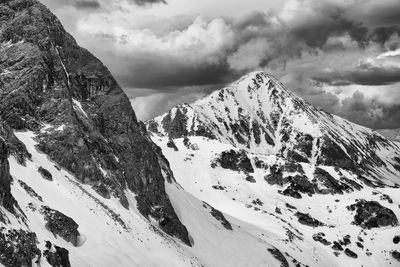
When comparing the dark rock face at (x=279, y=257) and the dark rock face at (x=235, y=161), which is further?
the dark rock face at (x=235, y=161)

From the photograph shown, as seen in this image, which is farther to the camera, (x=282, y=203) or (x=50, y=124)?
(x=282, y=203)

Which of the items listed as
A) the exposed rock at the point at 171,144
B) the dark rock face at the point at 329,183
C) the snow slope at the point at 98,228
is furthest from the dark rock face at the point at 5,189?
the dark rock face at the point at 329,183

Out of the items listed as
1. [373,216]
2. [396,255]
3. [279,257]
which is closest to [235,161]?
[373,216]

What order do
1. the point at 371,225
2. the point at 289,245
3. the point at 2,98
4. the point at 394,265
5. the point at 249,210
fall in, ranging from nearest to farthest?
the point at 2,98 < the point at 289,245 < the point at 394,265 < the point at 249,210 < the point at 371,225

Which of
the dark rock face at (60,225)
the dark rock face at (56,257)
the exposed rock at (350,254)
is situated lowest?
the dark rock face at (56,257)

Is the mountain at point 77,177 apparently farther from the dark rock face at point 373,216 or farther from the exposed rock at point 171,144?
the exposed rock at point 171,144

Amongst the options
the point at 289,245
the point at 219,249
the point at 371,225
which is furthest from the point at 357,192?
the point at 219,249

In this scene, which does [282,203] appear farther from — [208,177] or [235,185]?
[208,177]
